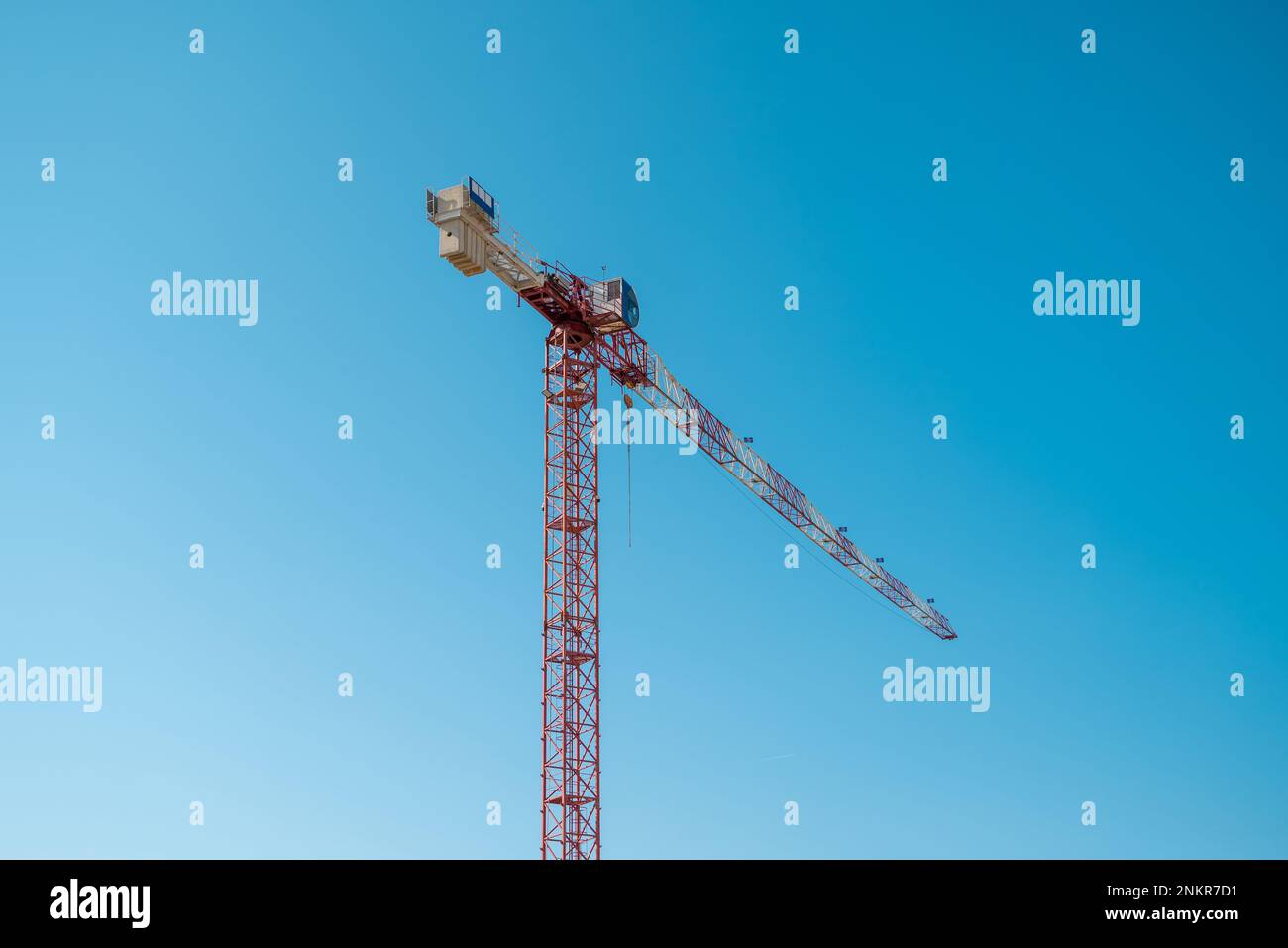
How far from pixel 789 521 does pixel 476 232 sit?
3863 centimetres

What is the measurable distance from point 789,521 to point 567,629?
95.2 feet

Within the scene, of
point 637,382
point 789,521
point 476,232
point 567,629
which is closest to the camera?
point 476,232
